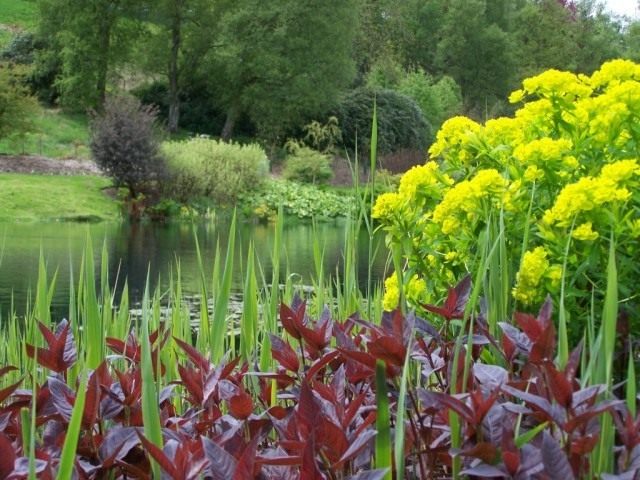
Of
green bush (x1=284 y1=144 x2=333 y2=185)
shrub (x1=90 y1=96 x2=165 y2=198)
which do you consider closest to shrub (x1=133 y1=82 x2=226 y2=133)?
green bush (x1=284 y1=144 x2=333 y2=185)

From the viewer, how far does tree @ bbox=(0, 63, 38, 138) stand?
65.3 ft

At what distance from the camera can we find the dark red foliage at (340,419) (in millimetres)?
839

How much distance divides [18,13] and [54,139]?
12278mm

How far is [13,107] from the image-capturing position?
20000 mm

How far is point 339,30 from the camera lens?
93.2ft

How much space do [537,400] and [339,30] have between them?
28.4 m

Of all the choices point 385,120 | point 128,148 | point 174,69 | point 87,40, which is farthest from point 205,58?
point 128,148

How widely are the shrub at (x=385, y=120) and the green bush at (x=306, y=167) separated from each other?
13.3 feet

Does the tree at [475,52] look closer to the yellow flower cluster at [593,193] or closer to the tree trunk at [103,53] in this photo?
the tree trunk at [103,53]

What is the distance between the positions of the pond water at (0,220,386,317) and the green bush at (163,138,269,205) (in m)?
1.50

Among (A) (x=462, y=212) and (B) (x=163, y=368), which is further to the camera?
(A) (x=462, y=212)

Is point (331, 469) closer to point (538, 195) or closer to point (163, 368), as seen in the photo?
point (163, 368)

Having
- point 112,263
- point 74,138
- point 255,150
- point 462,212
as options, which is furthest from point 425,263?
point 74,138

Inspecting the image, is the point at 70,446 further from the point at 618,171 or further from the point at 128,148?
the point at 128,148
